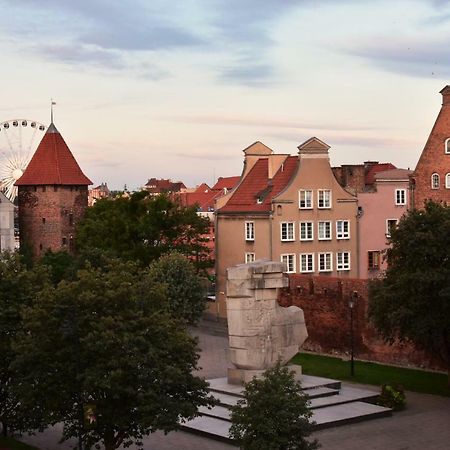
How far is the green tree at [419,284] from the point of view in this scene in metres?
39.4

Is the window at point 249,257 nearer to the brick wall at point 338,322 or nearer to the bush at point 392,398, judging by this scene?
the brick wall at point 338,322

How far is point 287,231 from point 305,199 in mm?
2670

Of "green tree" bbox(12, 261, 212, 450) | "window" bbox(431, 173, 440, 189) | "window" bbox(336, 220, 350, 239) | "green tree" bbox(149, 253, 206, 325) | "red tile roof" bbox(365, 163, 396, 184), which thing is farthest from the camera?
"red tile roof" bbox(365, 163, 396, 184)

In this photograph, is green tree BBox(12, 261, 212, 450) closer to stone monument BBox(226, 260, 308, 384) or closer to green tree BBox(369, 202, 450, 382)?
stone monument BBox(226, 260, 308, 384)

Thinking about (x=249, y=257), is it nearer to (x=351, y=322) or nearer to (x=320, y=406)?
(x=351, y=322)

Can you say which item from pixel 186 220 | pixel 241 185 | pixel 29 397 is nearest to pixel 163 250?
pixel 186 220

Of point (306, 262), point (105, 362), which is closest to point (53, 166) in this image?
point (306, 262)

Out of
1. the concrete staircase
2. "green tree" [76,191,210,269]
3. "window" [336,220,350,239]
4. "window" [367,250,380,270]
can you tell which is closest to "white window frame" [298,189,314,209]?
"window" [336,220,350,239]

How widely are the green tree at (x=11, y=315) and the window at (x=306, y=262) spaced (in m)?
35.2

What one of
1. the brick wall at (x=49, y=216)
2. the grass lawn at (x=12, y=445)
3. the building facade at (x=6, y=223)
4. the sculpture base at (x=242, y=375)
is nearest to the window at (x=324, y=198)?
the brick wall at (x=49, y=216)

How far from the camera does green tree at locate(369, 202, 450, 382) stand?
3944 cm

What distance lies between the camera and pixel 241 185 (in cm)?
7069

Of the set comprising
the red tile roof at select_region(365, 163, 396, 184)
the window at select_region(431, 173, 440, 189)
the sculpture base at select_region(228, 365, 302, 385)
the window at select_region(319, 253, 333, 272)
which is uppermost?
the red tile roof at select_region(365, 163, 396, 184)

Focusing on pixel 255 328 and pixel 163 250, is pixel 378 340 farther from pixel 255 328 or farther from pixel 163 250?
pixel 163 250
